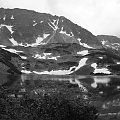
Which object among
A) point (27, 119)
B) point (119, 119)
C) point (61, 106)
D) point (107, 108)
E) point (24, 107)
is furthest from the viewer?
point (107, 108)

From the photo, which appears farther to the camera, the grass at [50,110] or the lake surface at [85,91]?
the lake surface at [85,91]

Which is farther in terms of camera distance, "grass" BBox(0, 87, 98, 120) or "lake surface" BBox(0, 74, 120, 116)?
"lake surface" BBox(0, 74, 120, 116)

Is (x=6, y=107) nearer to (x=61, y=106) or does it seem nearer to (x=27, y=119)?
(x=27, y=119)

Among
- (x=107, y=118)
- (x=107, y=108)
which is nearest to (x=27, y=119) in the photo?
(x=107, y=118)

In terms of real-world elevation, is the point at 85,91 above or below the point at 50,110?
below

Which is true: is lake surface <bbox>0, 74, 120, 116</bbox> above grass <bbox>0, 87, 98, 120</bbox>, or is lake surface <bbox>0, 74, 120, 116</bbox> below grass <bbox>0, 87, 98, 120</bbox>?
below

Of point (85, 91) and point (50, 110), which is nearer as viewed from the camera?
point (50, 110)

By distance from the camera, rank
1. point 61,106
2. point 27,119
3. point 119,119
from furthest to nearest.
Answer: point 119,119
point 61,106
point 27,119

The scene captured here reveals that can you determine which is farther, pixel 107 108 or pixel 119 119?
pixel 107 108

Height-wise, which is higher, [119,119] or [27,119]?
[27,119]

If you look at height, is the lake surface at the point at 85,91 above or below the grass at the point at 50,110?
below
